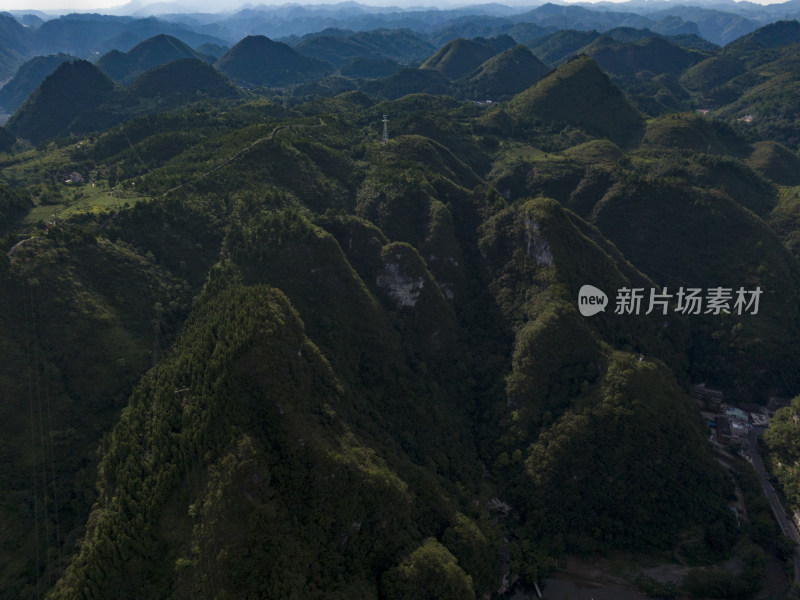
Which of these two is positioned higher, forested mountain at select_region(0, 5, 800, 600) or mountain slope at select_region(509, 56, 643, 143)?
mountain slope at select_region(509, 56, 643, 143)

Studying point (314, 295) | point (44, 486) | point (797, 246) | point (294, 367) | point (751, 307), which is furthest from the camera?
point (797, 246)

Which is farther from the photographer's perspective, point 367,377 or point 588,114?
point 588,114

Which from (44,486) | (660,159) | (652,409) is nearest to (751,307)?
(652,409)

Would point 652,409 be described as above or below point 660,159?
below

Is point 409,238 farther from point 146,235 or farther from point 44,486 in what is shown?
point 44,486

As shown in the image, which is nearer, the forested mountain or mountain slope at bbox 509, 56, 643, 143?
the forested mountain

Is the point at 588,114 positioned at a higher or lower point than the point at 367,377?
higher

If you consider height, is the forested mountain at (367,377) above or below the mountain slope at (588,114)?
below

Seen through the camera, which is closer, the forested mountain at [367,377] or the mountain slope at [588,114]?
the forested mountain at [367,377]
